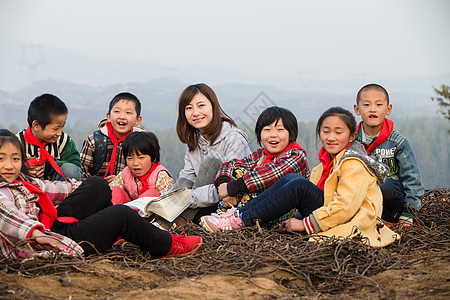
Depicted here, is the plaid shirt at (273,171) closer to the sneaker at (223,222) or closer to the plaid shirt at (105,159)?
the sneaker at (223,222)

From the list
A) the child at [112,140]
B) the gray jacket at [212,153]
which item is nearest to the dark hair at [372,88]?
the gray jacket at [212,153]

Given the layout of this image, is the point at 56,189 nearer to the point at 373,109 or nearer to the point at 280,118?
the point at 280,118

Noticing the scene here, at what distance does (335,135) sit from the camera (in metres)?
3.68

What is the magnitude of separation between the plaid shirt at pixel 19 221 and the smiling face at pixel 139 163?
1.29 meters

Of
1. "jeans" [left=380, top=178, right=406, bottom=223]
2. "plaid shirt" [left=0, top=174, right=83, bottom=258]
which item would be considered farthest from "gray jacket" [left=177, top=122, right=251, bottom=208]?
"plaid shirt" [left=0, top=174, right=83, bottom=258]

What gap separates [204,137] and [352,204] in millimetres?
1828

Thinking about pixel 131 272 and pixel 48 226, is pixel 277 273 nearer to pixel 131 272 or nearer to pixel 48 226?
pixel 131 272

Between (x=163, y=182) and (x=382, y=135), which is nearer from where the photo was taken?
(x=382, y=135)

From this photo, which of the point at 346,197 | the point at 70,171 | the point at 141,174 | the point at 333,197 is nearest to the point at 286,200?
the point at 333,197

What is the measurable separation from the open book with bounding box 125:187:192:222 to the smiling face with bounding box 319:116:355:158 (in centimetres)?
127

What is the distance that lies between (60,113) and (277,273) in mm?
2592

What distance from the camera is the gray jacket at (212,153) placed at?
416cm

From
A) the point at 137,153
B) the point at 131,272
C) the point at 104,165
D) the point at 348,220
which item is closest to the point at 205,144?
the point at 137,153

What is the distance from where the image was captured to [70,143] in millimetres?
4648
